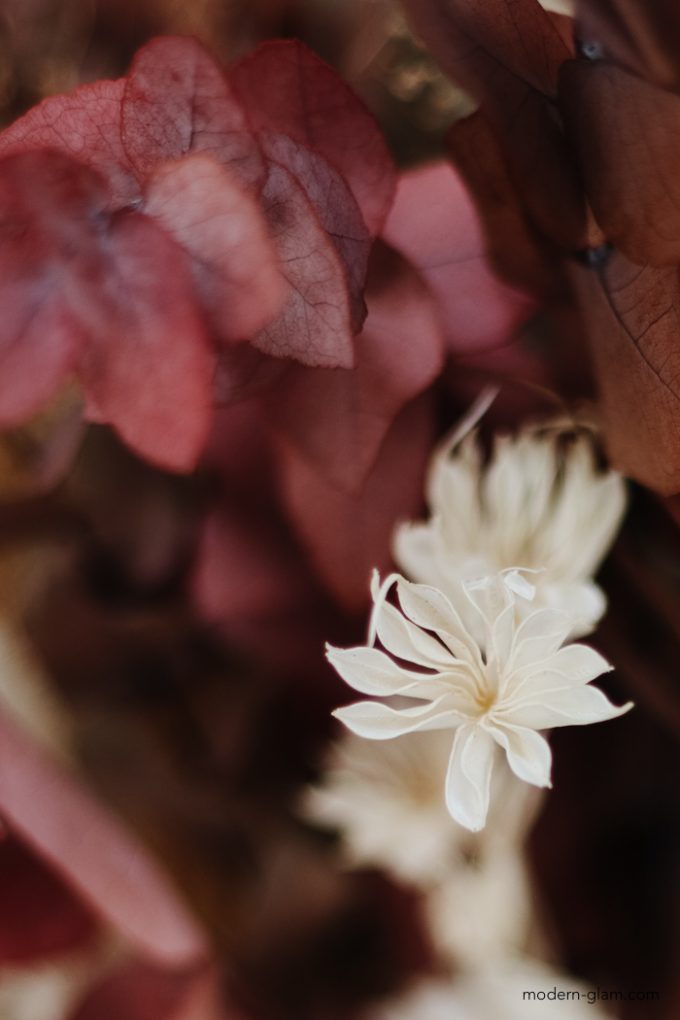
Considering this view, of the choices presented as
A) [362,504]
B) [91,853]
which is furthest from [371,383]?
[91,853]

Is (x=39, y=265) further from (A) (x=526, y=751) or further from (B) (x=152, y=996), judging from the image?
(B) (x=152, y=996)

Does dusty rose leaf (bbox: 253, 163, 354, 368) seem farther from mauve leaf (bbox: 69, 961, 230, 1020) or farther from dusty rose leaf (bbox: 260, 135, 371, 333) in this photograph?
mauve leaf (bbox: 69, 961, 230, 1020)

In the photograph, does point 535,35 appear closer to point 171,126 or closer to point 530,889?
point 171,126

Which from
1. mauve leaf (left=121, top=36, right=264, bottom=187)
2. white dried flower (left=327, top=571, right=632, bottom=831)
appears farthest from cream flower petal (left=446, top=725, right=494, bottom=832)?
mauve leaf (left=121, top=36, right=264, bottom=187)

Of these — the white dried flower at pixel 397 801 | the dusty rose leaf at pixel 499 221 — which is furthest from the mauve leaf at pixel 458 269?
the white dried flower at pixel 397 801

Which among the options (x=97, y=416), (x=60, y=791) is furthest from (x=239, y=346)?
(x=60, y=791)

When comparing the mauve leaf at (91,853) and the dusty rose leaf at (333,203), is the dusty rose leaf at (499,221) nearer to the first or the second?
the dusty rose leaf at (333,203)
